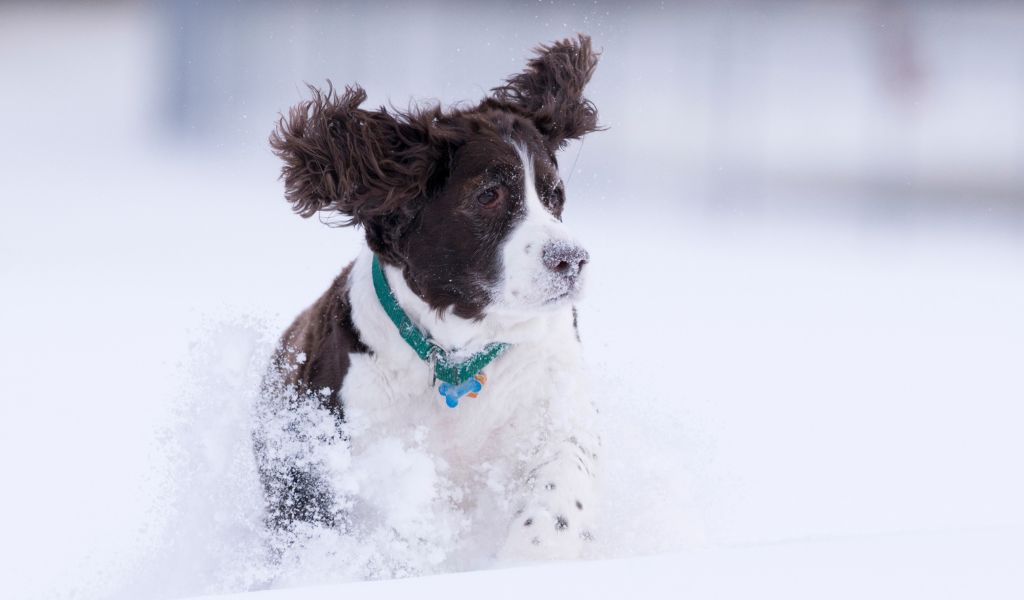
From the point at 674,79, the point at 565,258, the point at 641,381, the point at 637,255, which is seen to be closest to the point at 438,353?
the point at 565,258

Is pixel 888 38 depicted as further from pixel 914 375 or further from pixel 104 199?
pixel 104 199

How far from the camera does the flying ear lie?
2.77m

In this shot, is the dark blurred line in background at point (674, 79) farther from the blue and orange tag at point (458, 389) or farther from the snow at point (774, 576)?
the snow at point (774, 576)

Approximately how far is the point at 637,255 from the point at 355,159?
162 inches

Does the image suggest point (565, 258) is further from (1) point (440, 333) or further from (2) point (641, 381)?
(2) point (641, 381)

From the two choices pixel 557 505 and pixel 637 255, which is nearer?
pixel 557 505

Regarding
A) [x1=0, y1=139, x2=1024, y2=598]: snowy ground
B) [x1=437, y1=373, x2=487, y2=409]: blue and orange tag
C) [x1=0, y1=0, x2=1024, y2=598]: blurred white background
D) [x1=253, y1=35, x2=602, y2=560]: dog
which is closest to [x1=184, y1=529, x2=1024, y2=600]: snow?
[x1=0, y1=139, x2=1024, y2=598]: snowy ground

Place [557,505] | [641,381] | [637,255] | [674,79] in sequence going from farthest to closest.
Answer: [674,79] < [637,255] < [641,381] < [557,505]

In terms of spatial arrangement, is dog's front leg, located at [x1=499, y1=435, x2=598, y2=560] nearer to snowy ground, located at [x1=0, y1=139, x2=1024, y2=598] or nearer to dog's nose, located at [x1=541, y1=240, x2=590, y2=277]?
snowy ground, located at [x1=0, y1=139, x2=1024, y2=598]

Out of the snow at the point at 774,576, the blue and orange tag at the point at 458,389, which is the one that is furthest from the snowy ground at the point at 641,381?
the blue and orange tag at the point at 458,389

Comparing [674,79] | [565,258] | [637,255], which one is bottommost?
[637,255]

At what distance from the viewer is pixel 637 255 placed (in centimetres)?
680

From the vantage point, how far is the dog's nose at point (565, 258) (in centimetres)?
249

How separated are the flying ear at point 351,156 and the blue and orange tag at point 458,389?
44 cm
